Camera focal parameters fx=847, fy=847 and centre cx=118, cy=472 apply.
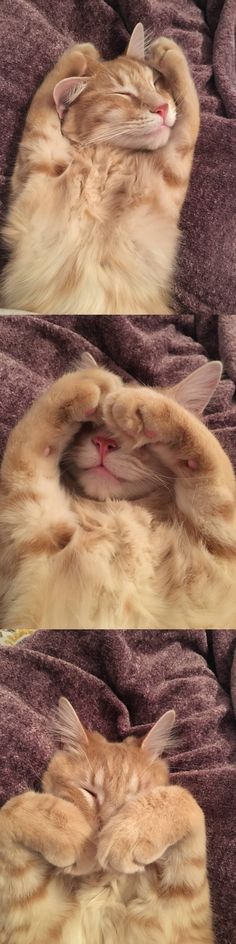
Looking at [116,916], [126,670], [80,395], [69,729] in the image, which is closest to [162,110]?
[80,395]

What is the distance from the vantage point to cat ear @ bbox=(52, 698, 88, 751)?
1.56m

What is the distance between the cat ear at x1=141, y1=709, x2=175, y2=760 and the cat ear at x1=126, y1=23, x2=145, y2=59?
130cm

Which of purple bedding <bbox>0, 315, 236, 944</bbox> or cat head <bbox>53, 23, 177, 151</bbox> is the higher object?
cat head <bbox>53, 23, 177, 151</bbox>

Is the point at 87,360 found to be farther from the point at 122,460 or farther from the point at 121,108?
the point at 121,108

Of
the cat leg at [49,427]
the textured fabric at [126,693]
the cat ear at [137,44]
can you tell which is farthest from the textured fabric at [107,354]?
the cat ear at [137,44]

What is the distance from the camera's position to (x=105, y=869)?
4.75 feet

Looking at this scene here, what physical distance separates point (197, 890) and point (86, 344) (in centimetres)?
102

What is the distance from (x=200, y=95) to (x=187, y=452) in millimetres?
781

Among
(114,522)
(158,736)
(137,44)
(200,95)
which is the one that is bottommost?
(158,736)

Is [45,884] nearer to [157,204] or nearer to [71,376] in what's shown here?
[71,376]

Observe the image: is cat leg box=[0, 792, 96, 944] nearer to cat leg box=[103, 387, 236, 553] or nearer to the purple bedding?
the purple bedding

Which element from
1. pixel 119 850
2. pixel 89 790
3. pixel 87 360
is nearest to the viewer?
pixel 119 850

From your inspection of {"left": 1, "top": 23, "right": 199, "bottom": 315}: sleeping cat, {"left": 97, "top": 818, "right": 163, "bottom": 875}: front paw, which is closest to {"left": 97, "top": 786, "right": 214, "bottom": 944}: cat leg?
{"left": 97, "top": 818, "right": 163, "bottom": 875}: front paw

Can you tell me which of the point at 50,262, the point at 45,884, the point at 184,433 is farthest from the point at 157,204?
the point at 45,884
